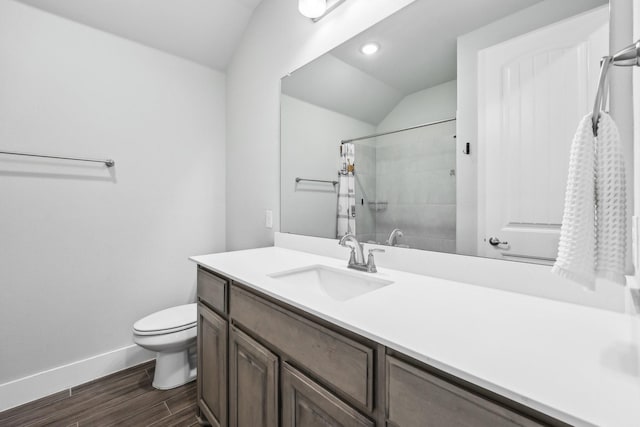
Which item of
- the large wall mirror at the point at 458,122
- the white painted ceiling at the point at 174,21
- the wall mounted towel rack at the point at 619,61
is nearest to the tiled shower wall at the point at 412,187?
the large wall mirror at the point at 458,122

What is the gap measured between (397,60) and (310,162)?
28.8 inches

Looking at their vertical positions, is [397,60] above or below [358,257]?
above

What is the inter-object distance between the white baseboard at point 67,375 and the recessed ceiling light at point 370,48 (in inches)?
98.2

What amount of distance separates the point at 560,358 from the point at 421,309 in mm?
305

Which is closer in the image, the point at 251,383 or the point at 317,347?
the point at 317,347

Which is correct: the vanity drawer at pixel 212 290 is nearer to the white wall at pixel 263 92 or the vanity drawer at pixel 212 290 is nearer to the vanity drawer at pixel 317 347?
the vanity drawer at pixel 317 347

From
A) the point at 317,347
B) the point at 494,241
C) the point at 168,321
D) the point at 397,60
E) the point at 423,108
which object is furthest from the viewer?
the point at 168,321

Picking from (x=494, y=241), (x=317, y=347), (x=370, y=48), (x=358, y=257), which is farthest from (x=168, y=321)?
(x=370, y=48)

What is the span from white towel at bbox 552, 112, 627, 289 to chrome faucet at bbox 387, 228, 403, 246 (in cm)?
72

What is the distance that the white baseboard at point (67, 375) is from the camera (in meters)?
1.64

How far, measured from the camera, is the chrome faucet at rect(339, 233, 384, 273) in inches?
48.2

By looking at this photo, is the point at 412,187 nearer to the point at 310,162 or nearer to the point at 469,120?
the point at 469,120

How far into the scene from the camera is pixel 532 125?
894 mm

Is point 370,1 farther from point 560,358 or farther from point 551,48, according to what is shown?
point 560,358
